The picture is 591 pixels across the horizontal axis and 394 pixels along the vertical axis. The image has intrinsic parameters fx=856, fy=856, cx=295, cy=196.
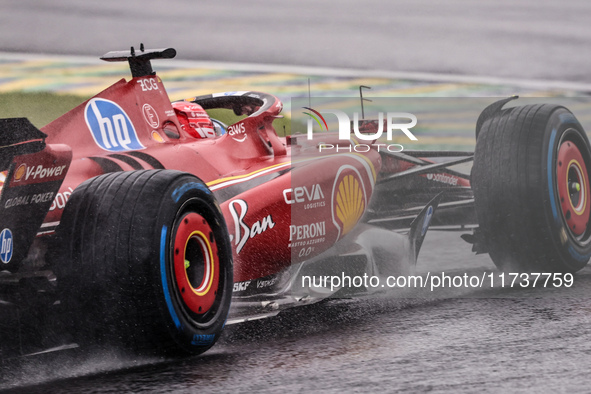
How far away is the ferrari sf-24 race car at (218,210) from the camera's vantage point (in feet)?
10.1

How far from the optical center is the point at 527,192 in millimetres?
4797

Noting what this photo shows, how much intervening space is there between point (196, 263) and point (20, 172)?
2.58 feet

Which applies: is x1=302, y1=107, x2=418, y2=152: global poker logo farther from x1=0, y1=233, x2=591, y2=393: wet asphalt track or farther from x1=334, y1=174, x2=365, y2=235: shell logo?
x1=0, y1=233, x2=591, y2=393: wet asphalt track

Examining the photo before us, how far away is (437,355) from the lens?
129 inches

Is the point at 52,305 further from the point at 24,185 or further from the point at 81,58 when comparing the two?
the point at 81,58

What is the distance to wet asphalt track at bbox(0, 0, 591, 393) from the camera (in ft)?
9.63

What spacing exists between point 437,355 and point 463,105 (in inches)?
89.9

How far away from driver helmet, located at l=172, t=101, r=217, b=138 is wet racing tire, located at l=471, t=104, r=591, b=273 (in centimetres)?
166

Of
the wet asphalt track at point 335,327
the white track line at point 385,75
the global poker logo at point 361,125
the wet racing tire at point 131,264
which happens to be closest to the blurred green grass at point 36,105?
the wet asphalt track at point 335,327

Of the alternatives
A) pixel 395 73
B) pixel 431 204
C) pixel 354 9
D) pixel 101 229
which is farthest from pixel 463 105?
pixel 354 9

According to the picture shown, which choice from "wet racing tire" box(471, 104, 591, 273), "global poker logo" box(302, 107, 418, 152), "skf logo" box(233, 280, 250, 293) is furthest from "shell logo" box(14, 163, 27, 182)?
"wet racing tire" box(471, 104, 591, 273)

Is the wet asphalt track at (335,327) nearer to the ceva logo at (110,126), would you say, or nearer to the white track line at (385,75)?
the white track line at (385,75)

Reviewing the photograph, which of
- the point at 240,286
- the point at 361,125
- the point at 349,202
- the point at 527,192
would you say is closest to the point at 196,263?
the point at 240,286

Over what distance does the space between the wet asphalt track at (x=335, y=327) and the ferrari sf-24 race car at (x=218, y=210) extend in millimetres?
139
